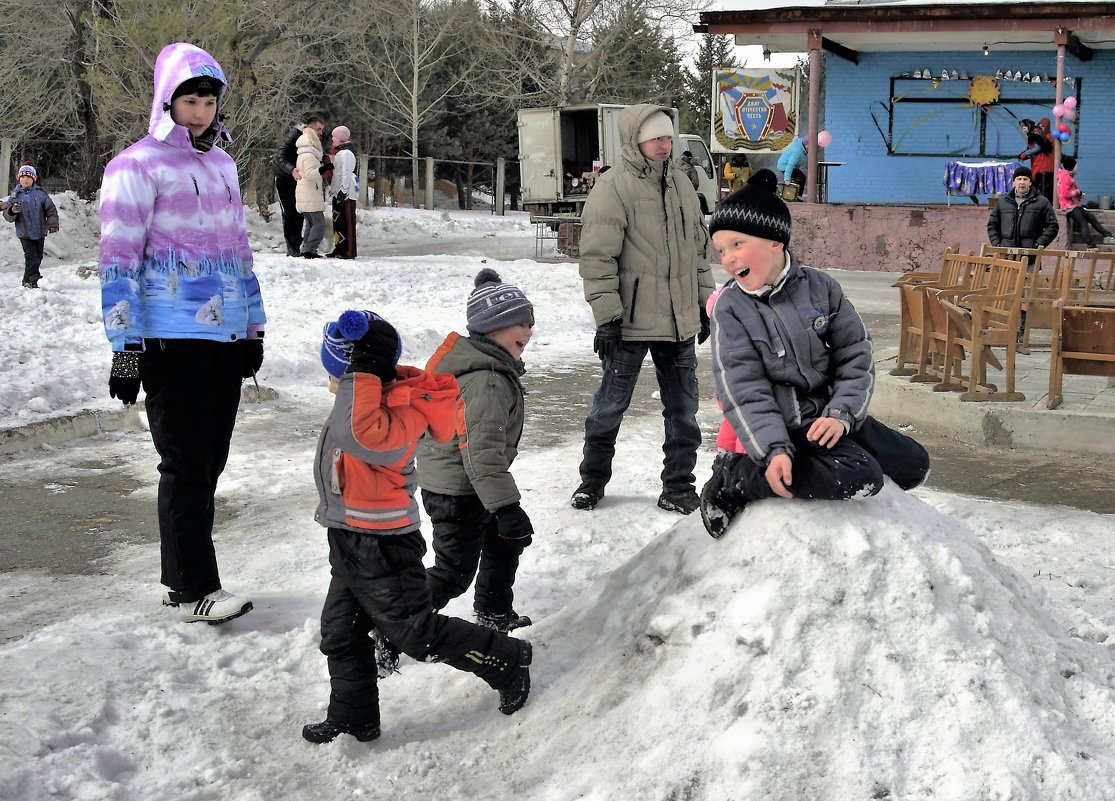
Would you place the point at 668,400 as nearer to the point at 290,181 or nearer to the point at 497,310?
the point at 497,310

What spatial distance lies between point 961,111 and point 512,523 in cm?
2232

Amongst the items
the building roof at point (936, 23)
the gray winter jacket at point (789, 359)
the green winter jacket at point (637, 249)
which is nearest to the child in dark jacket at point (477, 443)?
the gray winter jacket at point (789, 359)

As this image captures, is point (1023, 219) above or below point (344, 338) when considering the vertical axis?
above

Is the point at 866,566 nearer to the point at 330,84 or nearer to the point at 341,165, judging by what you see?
the point at 341,165

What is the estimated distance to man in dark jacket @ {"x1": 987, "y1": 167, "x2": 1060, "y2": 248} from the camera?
12.0 metres

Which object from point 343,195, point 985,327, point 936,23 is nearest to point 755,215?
point 985,327

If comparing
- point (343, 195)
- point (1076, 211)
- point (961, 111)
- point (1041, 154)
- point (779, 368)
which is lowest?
point (779, 368)

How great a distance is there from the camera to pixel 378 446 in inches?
137

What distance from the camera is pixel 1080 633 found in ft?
13.5

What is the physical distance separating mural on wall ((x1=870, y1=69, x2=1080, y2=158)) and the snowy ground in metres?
20.2

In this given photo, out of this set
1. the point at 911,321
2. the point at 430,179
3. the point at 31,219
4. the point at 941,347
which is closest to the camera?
the point at 941,347

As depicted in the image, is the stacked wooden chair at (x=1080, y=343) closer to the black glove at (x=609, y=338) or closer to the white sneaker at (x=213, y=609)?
the black glove at (x=609, y=338)

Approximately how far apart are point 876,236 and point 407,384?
1694 cm

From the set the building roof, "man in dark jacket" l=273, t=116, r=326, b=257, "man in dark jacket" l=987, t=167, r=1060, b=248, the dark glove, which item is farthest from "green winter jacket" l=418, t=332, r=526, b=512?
the building roof
